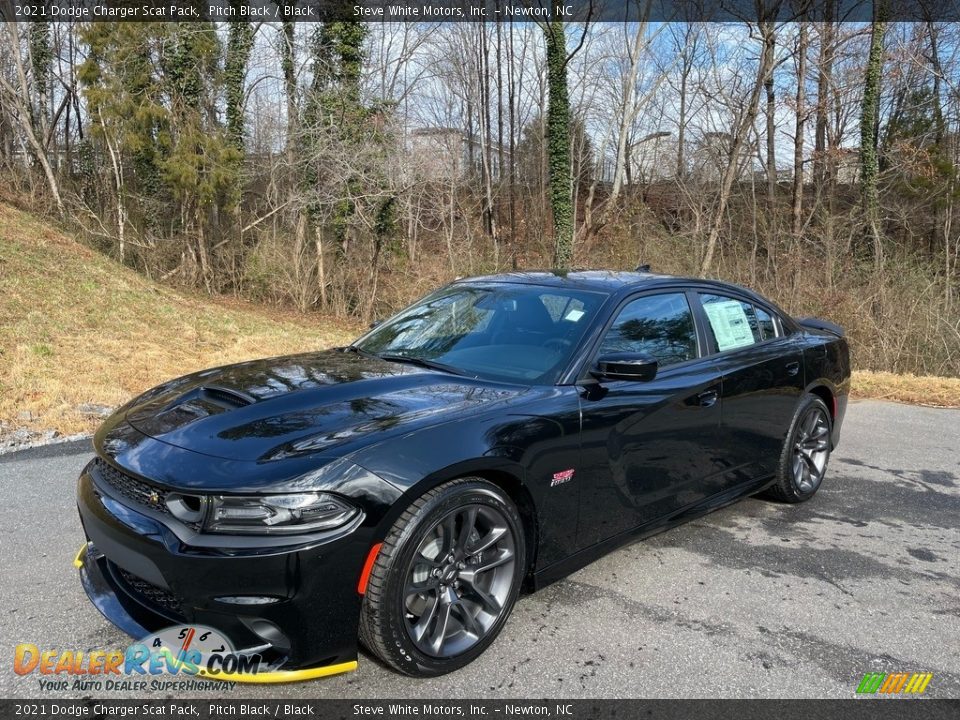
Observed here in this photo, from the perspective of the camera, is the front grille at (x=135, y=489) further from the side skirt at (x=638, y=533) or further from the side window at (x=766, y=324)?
the side window at (x=766, y=324)

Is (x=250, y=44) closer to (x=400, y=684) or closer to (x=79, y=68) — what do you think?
(x=79, y=68)

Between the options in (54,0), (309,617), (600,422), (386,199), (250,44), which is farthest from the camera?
(54,0)

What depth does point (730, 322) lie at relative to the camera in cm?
439

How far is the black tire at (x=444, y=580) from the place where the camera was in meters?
2.48

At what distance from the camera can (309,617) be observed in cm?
234

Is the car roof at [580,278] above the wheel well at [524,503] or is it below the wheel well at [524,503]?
above

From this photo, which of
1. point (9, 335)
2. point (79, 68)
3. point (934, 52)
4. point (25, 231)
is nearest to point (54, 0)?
point (79, 68)

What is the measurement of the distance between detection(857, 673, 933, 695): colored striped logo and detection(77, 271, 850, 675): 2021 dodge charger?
1.14m

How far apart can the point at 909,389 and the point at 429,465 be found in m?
9.03

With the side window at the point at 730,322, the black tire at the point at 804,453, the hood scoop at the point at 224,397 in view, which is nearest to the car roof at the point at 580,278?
the side window at the point at 730,322

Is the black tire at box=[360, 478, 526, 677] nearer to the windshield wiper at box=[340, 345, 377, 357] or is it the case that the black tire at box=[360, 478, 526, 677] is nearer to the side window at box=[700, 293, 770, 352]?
the windshield wiper at box=[340, 345, 377, 357]

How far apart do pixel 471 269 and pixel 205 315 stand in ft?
23.4

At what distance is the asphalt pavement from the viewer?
2.68 meters

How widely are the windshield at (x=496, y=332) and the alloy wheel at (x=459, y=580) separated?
77 cm
